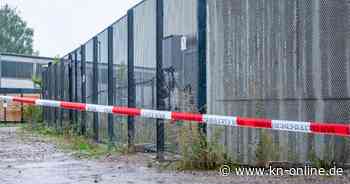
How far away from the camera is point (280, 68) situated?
281 inches

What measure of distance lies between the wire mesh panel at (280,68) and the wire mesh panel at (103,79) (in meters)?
5.18

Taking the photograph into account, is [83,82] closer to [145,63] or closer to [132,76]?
[132,76]

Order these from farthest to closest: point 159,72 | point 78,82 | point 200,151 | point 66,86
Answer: point 66,86, point 78,82, point 159,72, point 200,151

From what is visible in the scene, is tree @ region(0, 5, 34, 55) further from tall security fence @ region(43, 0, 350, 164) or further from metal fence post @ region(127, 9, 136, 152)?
tall security fence @ region(43, 0, 350, 164)

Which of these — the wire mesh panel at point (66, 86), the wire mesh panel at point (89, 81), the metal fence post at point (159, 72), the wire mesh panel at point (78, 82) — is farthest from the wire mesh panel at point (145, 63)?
the wire mesh panel at point (66, 86)

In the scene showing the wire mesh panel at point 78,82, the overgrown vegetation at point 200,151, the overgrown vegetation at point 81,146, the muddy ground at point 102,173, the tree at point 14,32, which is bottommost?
the overgrown vegetation at point 81,146

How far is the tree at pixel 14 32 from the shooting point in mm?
86969

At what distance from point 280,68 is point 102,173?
259 cm

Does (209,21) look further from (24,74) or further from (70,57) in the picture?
(24,74)

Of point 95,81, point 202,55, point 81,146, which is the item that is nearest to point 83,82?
point 95,81

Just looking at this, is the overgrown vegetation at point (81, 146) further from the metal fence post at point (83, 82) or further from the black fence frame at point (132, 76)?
the metal fence post at point (83, 82)

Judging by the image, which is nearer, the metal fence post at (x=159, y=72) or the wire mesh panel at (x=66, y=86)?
the metal fence post at (x=159, y=72)

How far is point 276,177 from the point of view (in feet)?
21.0

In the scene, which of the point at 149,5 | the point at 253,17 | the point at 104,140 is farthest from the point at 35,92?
the point at 253,17
